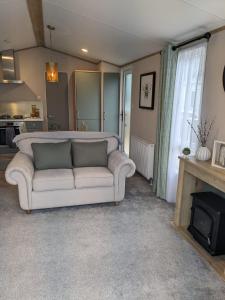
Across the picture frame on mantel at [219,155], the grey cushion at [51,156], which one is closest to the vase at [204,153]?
the picture frame on mantel at [219,155]

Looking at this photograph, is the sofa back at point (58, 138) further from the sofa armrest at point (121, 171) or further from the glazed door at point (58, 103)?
the glazed door at point (58, 103)

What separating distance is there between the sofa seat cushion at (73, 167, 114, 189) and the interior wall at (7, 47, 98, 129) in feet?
12.5

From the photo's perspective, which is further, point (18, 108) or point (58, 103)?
point (58, 103)

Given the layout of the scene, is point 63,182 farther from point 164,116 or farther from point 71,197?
point 164,116

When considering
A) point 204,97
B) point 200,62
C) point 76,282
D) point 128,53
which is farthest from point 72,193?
point 128,53

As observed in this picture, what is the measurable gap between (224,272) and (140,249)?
0.76 meters

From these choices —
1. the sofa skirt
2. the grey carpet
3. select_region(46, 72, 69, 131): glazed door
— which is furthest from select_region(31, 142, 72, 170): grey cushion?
select_region(46, 72, 69, 131): glazed door

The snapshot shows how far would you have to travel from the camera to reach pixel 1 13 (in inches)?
139

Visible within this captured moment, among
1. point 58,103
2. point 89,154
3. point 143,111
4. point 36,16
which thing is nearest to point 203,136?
point 89,154

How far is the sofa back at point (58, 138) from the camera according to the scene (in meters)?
3.44

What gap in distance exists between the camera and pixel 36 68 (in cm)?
624

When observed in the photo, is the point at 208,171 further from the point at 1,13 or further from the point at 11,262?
the point at 1,13

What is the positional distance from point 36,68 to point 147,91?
3.55 meters

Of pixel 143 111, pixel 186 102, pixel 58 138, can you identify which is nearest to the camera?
pixel 186 102
